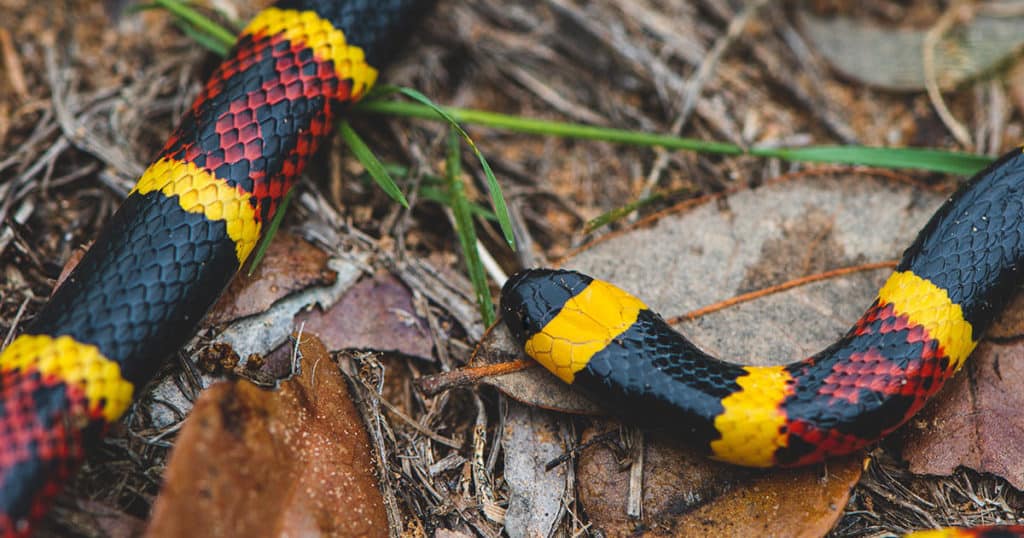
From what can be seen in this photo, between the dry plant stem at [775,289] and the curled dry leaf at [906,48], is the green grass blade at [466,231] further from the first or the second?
the curled dry leaf at [906,48]

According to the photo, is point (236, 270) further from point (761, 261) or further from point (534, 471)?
point (761, 261)

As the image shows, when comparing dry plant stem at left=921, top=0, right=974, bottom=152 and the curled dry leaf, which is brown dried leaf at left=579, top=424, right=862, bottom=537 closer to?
dry plant stem at left=921, top=0, right=974, bottom=152

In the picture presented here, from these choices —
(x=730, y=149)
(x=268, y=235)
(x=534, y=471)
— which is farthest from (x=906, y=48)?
(x=268, y=235)

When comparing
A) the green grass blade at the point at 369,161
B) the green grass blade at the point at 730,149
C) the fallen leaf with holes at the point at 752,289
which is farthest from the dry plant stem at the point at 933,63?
the green grass blade at the point at 369,161

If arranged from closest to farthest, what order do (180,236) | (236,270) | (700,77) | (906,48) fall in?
(180,236) < (236,270) < (700,77) < (906,48)

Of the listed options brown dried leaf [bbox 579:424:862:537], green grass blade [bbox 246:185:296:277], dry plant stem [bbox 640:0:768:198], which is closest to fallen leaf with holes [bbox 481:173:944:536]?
brown dried leaf [bbox 579:424:862:537]
